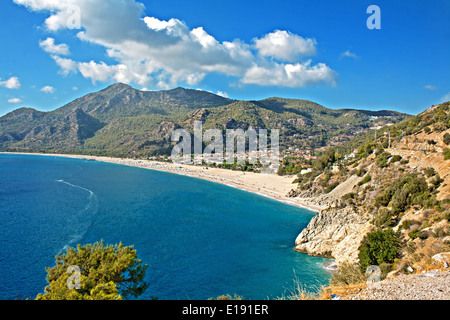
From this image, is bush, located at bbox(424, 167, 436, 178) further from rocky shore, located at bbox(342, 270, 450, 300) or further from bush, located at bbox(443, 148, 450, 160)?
rocky shore, located at bbox(342, 270, 450, 300)

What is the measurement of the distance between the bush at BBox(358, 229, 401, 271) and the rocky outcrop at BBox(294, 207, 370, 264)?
14.9 ft

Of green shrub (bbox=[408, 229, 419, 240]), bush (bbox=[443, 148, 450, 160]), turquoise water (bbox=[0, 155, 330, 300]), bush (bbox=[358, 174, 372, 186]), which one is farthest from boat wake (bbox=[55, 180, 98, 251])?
bush (bbox=[443, 148, 450, 160])

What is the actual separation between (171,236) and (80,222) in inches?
434

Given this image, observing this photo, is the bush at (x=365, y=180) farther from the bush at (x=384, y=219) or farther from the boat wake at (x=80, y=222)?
the boat wake at (x=80, y=222)

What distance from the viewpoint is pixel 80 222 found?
94.6 ft

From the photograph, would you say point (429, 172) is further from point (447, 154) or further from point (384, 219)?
point (384, 219)

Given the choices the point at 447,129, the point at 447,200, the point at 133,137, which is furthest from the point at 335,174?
the point at 133,137

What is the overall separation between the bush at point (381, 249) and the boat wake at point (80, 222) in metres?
22.3

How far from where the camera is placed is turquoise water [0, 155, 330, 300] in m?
17.2

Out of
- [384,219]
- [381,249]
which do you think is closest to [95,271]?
[381,249]

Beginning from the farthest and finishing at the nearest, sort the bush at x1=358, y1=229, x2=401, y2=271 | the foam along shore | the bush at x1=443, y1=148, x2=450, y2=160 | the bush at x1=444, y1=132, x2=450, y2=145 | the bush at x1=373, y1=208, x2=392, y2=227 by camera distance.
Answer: the foam along shore < the bush at x1=444, y1=132, x2=450, y2=145 < the bush at x1=443, y1=148, x2=450, y2=160 < the bush at x1=373, y1=208, x2=392, y2=227 < the bush at x1=358, y1=229, x2=401, y2=271

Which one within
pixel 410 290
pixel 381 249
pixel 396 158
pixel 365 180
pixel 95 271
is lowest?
pixel 381 249

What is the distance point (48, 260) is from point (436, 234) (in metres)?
24.9
